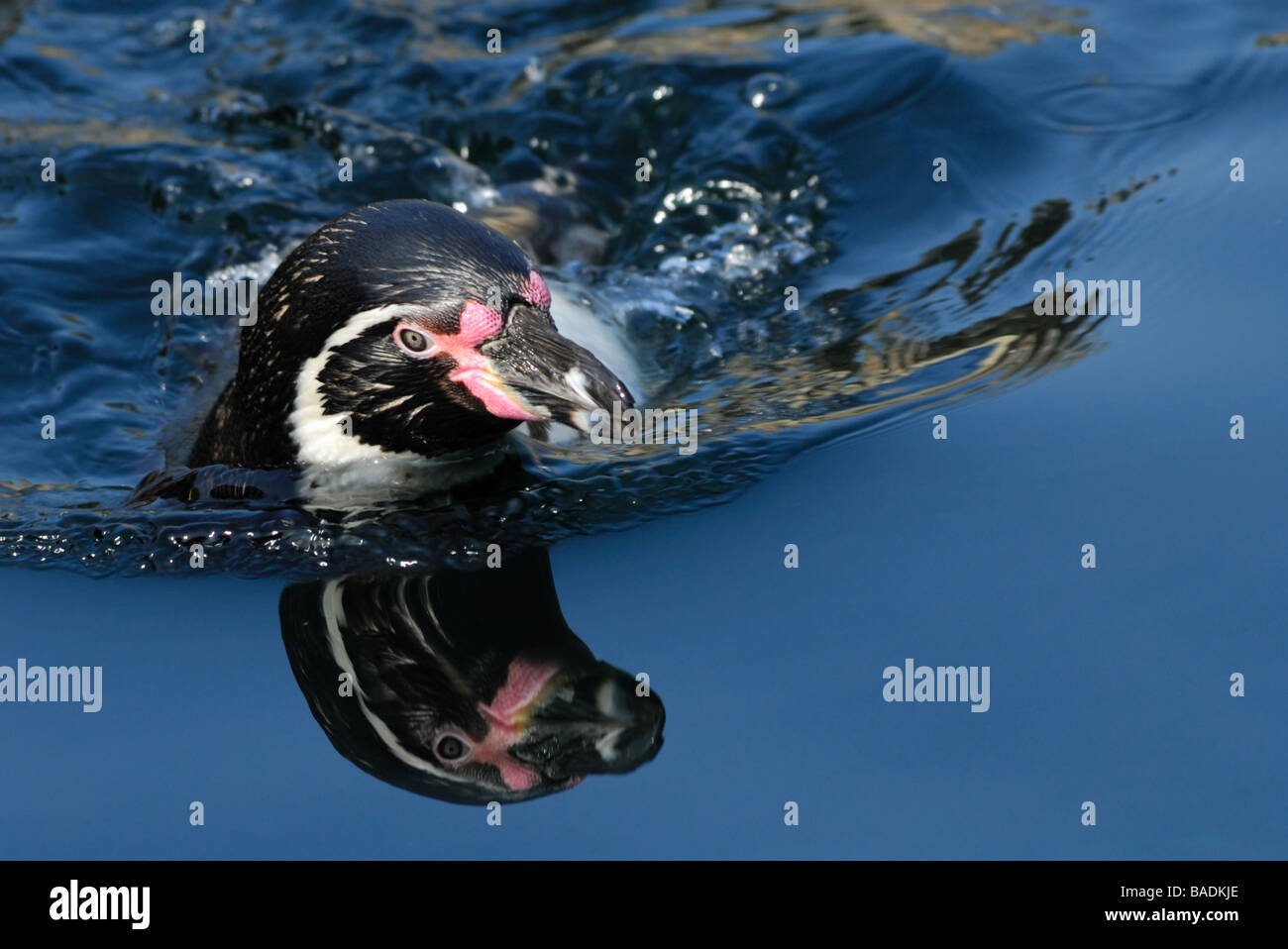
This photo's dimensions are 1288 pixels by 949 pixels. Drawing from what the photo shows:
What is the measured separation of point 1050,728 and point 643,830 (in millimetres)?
1234

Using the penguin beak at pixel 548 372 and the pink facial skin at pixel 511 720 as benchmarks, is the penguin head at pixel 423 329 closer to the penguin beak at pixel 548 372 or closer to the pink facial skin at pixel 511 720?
the penguin beak at pixel 548 372

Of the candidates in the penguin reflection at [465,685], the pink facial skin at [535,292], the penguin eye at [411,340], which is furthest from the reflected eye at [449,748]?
the pink facial skin at [535,292]

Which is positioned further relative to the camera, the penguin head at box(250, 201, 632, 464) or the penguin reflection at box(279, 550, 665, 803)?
the penguin head at box(250, 201, 632, 464)

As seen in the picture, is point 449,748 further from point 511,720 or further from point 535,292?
point 535,292

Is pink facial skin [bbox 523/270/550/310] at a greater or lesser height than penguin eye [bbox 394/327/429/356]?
greater

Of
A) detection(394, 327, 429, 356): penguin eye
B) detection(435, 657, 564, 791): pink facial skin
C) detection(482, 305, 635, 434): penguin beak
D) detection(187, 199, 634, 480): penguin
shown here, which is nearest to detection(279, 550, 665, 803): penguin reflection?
detection(435, 657, 564, 791): pink facial skin

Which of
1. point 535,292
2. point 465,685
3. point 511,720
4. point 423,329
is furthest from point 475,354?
point 511,720

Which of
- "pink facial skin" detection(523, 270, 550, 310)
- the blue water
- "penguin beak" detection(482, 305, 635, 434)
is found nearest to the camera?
the blue water

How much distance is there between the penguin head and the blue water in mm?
550

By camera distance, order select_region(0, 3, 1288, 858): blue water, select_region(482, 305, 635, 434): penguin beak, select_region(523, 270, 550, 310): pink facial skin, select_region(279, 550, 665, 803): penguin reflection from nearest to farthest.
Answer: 1. select_region(0, 3, 1288, 858): blue water
2. select_region(279, 550, 665, 803): penguin reflection
3. select_region(482, 305, 635, 434): penguin beak
4. select_region(523, 270, 550, 310): pink facial skin

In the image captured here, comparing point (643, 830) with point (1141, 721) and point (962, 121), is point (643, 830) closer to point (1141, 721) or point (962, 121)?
point (1141, 721)

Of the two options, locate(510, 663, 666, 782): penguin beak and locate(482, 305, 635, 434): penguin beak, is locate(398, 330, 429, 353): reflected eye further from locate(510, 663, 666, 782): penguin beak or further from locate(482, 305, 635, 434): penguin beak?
locate(510, 663, 666, 782): penguin beak

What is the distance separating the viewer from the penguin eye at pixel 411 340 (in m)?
5.66

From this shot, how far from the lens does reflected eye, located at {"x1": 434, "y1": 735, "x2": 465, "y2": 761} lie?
498cm
